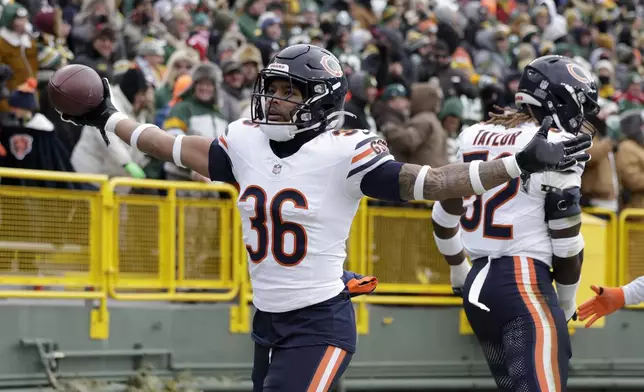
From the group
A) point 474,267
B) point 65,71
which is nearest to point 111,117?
point 65,71

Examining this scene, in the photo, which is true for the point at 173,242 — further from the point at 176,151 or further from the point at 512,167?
the point at 512,167

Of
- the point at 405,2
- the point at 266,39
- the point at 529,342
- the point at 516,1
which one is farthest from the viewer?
the point at 516,1

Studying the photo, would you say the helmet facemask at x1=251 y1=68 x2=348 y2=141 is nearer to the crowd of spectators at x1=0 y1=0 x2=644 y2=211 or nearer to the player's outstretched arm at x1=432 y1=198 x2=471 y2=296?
the crowd of spectators at x1=0 y1=0 x2=644 y2=211

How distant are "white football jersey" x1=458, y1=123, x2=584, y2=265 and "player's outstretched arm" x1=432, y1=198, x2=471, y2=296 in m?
0.34

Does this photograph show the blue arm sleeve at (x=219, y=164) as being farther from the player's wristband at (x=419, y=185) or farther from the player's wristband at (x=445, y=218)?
the player's wristband at (x=445, y=218)

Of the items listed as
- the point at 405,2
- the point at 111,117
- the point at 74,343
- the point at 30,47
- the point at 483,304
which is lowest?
the point at 74,343

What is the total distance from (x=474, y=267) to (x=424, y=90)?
4.39m

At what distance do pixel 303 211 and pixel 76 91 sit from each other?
1192 millimetres

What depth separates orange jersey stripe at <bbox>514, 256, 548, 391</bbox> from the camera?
625cm

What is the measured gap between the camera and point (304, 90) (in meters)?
5.41

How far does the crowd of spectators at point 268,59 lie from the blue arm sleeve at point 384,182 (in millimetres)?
1307

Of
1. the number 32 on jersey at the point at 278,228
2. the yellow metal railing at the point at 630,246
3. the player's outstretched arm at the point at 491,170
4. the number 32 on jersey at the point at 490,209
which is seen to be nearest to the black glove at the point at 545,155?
the player's outstretched arm at the point at 491,170

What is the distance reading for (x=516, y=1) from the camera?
1969 cm

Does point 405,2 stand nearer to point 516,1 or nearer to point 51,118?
point 516,1
